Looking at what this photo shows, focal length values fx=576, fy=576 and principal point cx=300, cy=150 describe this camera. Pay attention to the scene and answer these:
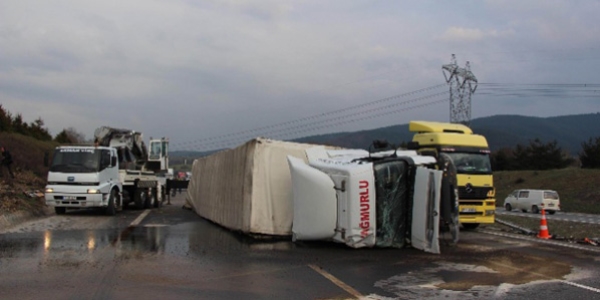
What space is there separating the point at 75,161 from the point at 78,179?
69 cm

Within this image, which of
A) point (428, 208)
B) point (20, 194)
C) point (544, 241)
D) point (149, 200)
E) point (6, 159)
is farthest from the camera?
point (6, 159)

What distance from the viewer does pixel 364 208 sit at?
1162 centimetres

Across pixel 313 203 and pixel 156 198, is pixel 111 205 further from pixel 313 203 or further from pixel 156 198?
pixel 313 203

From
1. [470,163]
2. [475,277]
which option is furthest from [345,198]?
[470,163]

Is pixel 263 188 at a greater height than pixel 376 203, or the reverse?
pixel 263 188

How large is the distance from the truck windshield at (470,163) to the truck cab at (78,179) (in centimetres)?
1208

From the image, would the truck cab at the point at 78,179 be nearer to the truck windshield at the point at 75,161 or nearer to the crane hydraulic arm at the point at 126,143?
the truck windshield at the point at 75,161

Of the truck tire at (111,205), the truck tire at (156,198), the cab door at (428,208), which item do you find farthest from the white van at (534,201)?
the cab door at (428,208)

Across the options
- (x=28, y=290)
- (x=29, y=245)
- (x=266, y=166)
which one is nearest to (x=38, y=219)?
(x=29, y=245)

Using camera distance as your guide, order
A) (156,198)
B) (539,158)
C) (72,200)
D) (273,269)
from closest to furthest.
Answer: (273,269), (72,200), (156,198), (539,158)

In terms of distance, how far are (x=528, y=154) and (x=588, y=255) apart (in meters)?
64.2

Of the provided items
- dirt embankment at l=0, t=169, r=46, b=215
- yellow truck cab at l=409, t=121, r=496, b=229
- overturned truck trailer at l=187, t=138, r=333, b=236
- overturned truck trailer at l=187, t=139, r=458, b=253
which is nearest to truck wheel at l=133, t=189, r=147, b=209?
dirt embankment at l=0, t=169, r=46, b=215

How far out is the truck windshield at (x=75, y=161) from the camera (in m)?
20.3

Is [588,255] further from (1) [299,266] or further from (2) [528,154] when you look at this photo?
(2) [528,154]
